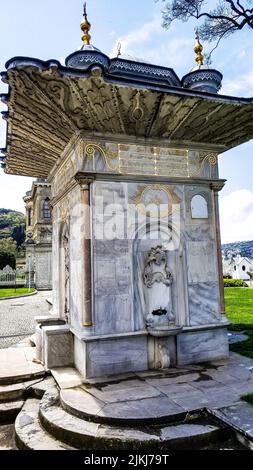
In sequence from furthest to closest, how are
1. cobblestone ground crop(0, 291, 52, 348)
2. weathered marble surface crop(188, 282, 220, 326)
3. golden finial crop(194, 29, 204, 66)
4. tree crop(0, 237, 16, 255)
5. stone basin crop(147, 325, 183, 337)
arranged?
tree crop(0, 237, 16, 255) → cobblestone ground crop(0, 291, 52, 348) → golden finial crop(194, 29, 204, 66) → weathered marble surface crop(188, 282, 220, 326) → stone basin crop(147, 325, 183, 337)

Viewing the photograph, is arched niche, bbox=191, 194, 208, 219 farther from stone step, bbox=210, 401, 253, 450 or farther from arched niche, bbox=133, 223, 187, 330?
stone step, bbox=210, 401, 253, 450

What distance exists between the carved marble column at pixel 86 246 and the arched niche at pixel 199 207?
2262 millimetres

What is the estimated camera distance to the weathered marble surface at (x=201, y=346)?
6.48 meters

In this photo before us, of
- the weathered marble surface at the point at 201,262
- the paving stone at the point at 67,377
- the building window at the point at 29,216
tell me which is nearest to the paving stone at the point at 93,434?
the paving stone at the point at 67,377

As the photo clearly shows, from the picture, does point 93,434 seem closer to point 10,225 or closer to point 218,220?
point 218,220

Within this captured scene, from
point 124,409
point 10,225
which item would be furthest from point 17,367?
point 10,225

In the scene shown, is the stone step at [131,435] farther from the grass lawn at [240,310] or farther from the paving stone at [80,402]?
the grass lawn at [240,310]

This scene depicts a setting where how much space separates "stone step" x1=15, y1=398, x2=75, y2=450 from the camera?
4020mm

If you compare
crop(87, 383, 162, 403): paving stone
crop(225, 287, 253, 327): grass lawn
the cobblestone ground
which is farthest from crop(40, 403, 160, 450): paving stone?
crop(225, 287, 253, 327): grass lawn

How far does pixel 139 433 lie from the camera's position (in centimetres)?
396

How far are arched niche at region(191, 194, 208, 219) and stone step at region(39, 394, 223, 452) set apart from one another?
158 inches

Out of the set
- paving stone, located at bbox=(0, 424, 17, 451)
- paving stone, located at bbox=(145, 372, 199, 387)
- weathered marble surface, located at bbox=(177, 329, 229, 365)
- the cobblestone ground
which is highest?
weathered marble surface, located at bbox=(177, 329, 229, 365)
